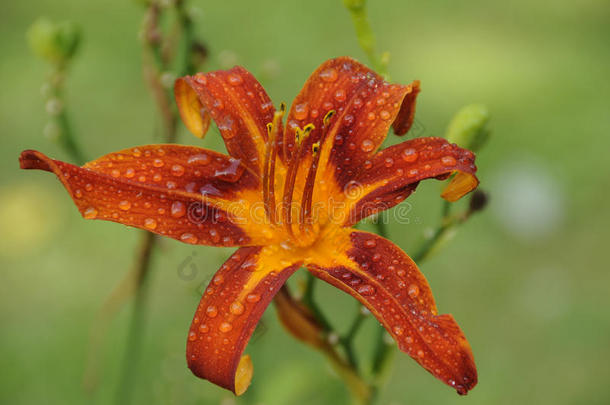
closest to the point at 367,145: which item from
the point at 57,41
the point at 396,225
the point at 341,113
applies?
the point at 341,113

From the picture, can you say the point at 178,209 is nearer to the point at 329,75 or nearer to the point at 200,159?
the point at 200,159

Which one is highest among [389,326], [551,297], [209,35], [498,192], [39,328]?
[389,326]

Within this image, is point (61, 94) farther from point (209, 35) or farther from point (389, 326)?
point (209, 35)

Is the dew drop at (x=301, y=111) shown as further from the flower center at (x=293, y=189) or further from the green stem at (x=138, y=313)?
the green stem at (x=138, y=313)

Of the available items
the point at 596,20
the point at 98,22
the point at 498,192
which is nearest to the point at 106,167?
the point at 498,192

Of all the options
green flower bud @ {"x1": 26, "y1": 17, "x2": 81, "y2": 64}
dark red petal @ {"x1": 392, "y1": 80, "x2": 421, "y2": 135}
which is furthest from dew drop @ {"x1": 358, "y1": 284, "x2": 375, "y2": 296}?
green flower bud @ {"x1": 26, "y1": 17, "x2": 81, "y2": 64}
